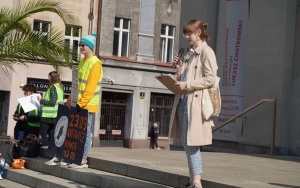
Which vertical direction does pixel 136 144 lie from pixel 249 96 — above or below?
below

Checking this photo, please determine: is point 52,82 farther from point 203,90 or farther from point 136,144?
point 136,144

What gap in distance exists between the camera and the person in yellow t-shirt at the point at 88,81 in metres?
11.1

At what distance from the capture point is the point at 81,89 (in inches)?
449

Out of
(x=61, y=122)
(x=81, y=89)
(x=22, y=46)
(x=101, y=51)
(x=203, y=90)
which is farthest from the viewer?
(x=101, y=51)

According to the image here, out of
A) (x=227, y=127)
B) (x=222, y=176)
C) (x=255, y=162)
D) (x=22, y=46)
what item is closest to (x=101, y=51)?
(x=227, y=127)

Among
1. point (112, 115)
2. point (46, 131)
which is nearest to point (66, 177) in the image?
point (46, 131)

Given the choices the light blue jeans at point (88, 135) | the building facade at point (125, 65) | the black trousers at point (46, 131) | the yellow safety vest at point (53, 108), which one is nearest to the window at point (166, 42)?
the building facade at point (125, 65)

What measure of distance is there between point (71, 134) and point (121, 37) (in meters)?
32.6

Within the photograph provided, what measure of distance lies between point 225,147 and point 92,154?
685 cm

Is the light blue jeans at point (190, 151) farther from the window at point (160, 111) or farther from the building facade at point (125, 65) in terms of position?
the window at point (160, 111)

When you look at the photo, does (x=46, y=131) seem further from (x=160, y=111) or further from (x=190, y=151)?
(x=160, y=111)

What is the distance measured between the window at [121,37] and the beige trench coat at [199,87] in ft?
117

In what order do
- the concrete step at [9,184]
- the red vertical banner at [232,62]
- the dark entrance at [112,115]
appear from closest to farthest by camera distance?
1. the concrete step at [9,184]
2. the red vertical banner at [232,62]
3. the dark entrance at [112,115]

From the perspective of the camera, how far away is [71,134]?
11883 millimetres
